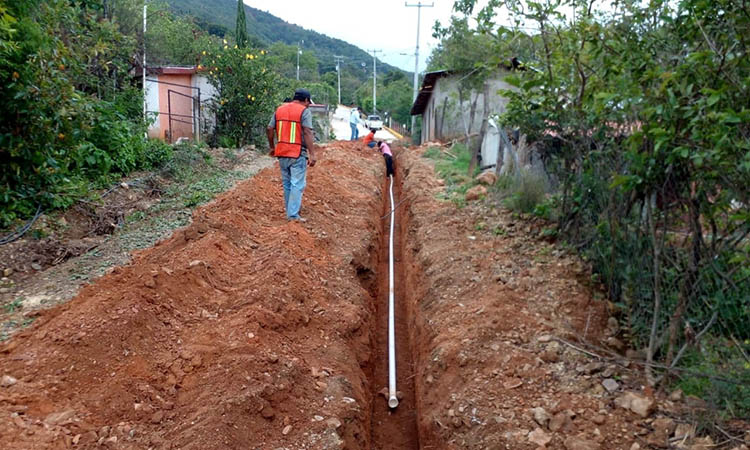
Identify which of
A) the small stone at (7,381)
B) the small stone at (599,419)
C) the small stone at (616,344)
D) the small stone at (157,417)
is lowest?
the small stone at (157,417)

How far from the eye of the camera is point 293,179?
7332 millimetres

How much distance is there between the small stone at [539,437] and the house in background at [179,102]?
13.6 m

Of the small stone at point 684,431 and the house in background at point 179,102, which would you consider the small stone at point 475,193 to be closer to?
the small stone at point 684,431

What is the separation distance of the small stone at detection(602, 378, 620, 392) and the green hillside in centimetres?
7922

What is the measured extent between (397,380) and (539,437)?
2110 millimetres

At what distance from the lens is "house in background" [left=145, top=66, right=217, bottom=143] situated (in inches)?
618

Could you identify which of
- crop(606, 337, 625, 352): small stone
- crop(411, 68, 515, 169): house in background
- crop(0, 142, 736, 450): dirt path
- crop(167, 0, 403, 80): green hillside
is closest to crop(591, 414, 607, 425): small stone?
crop(0, 142, 736, 450): dirt path

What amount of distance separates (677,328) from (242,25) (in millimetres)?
29105

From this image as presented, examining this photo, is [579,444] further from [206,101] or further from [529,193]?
[206,101]

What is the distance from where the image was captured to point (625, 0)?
3.84m

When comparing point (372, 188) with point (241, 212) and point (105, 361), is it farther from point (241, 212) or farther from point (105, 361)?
point (105, 361)

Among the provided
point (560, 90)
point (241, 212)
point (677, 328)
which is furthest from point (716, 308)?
point (241, 212)

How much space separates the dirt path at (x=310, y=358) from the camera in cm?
329

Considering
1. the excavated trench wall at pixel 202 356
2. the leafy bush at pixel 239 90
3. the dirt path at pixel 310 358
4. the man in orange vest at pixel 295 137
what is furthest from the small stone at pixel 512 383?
the leafy bush at pixel 239 90
